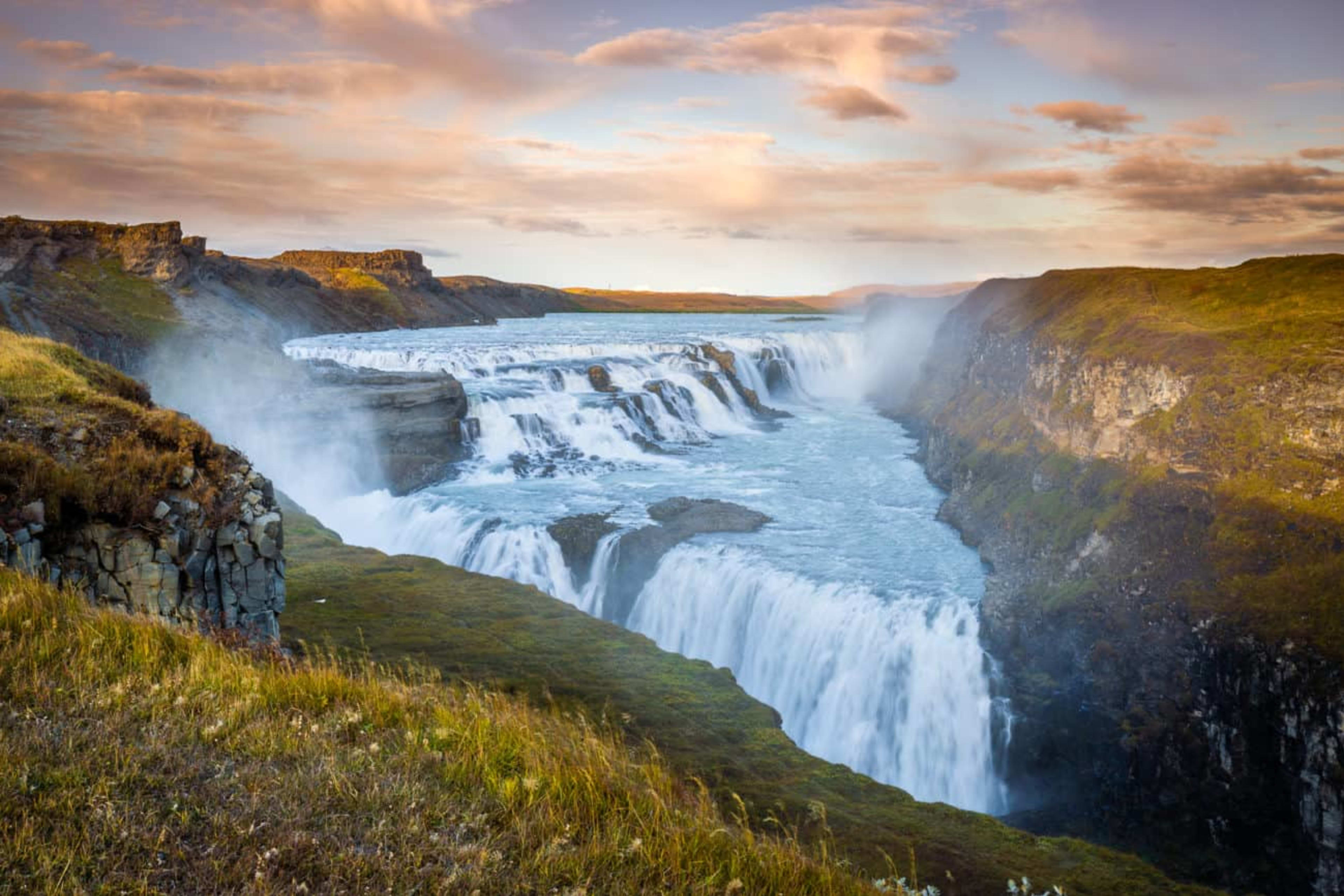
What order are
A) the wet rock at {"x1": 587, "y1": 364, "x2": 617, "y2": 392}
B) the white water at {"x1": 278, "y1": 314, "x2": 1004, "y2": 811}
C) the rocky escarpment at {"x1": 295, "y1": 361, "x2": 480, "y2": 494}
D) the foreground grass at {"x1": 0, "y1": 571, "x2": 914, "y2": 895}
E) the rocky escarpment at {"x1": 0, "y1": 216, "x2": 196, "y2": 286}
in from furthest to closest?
the rocky escarpment at {"x1": 0, "y1": 216, "x2": 196, "y2": 286}, the wet rock at {"x1": 587, "y1": 364, "x2": 617, "y2": 392}, the rocky escarpment at {"x1": 295, "y1": 361, "x2": 480, "y2": 494}, the white water at {"x1": 278, "y1": 314, "x2": 1004, "y2": 811}, the foreground grass at {"x1": 0, "y1": 571, "x2": 914, "y2": 895}

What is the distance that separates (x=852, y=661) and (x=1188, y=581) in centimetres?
833

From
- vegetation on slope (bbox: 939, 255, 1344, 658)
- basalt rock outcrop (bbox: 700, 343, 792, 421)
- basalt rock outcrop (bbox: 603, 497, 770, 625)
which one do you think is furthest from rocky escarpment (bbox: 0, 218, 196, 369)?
vegetation on slope (bbox: 939, 255, 1344, 658)

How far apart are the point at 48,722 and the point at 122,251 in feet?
308

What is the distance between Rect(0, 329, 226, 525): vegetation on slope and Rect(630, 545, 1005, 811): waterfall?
14.9 m

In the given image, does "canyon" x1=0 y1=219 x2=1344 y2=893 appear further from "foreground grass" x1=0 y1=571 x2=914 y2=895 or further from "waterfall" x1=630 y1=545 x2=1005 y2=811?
"foreground grass" x1=0 y1=571 x2=914 y2=895

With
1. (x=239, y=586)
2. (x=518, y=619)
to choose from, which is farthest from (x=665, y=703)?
(x=239, y=586)

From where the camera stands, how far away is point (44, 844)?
13.5 ft

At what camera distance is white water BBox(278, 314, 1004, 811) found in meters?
20.7

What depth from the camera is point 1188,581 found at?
19.3 meters

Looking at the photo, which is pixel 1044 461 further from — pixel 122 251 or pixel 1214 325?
pixel 122 251

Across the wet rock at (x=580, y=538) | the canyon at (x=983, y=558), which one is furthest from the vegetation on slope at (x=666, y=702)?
the wet rock at (x=580, y=538)

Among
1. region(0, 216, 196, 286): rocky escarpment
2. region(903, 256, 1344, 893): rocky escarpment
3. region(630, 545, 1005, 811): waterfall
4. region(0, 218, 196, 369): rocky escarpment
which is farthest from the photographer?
region(0, 216, 196, 286): rocky escarpment

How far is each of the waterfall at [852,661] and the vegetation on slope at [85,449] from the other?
48.8 feet

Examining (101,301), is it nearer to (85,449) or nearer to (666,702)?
(85,449)
